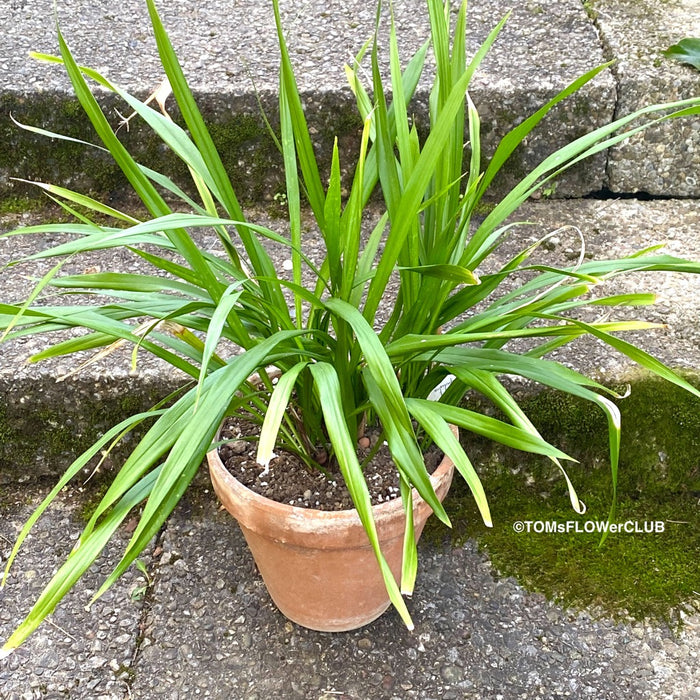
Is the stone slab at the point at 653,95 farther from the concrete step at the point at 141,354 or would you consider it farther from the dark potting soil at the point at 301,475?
the dark potting soil at the point at 301,475

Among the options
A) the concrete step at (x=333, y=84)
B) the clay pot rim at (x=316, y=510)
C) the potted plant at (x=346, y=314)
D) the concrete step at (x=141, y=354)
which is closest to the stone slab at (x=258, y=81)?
the concrete step at (x=333, y=84)

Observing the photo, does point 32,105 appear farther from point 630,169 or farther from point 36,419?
point 630,169

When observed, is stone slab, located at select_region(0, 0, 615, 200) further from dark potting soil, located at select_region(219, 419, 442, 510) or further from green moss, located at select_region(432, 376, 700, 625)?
dark potting soil, located at select_region(219, 419, 442, 510)

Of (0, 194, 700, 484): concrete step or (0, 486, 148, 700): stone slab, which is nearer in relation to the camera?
(0, 486, 148, 700): stone slab

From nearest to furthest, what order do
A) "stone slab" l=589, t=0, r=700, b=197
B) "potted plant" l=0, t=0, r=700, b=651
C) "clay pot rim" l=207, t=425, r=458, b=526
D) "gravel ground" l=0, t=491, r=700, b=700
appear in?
"potted plant" l=0, t=0, r=700, b=651
"clay pot rim" l=207, t=425, r=458, b=526
"gravel ground" l=0, t=491, r=700, b=700
"stone slab" l=589, t=0, r=700, b=197

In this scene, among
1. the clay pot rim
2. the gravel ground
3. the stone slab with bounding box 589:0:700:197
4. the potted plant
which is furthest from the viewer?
the stone slab with bounding box 589:0:700:197

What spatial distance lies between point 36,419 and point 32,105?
2.23 feet

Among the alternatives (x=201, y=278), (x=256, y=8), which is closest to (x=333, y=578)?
(x=201, y=278)

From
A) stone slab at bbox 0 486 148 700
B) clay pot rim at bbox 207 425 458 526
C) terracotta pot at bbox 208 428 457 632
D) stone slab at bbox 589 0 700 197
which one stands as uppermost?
stone slab at bbox 589 0 700 197

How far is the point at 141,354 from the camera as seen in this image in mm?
1330

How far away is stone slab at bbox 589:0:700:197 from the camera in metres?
1.50

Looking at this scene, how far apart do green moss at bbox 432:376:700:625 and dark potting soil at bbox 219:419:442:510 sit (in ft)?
0.98

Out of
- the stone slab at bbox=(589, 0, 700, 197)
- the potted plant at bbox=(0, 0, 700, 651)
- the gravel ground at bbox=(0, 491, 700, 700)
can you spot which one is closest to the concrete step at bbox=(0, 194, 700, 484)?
the stone slab at bbox=(589, 0, 700, 197)

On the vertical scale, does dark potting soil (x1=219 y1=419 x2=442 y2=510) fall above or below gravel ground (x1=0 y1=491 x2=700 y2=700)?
above
